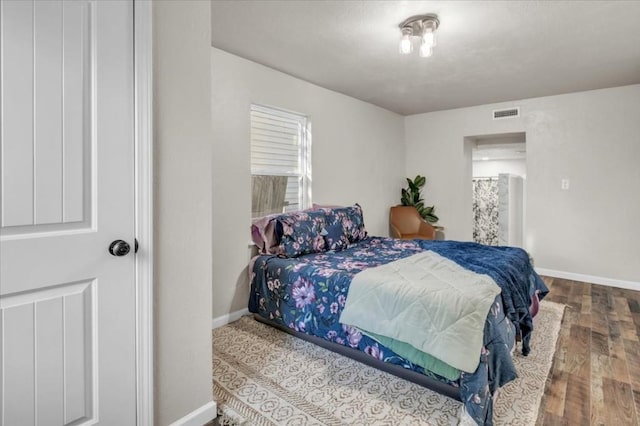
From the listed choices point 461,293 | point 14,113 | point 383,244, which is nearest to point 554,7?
point 461,293

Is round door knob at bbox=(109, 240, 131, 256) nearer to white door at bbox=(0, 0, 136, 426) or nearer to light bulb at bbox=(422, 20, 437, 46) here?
white door at bbox=(0, 0, 136, 426)

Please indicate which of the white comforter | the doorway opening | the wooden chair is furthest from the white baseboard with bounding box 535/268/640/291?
the white comforter

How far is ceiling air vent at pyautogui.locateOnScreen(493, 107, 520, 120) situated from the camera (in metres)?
4.66

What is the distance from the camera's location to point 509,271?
2.32m

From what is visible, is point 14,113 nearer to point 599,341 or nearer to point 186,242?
point 186,242

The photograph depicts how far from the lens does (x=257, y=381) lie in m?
2.08

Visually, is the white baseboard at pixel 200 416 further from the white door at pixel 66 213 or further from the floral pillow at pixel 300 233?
the floral pillow at pixel 300 233

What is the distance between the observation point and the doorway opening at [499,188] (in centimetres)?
545

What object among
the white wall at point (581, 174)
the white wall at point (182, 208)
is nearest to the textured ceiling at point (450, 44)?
the white wall at point (581, 174)

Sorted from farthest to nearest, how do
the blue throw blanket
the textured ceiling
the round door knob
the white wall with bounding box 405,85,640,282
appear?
the white wall with bounding box 405,85,640,282
the textured ceiling
the blue throw blanket
the round door knob

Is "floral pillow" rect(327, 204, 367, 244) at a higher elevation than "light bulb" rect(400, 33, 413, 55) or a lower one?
lower

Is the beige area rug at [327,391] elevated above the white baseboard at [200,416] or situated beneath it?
situated beneath

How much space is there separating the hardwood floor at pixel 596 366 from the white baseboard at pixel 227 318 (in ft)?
7.70

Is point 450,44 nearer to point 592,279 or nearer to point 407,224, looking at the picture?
point 407,224
